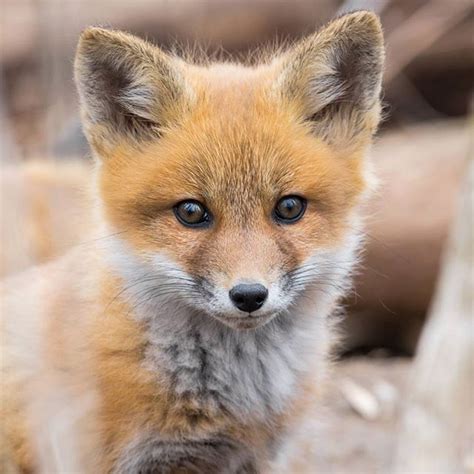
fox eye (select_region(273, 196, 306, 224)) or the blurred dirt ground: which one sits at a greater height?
fox eye (select_region(273, 196, 306, 224))

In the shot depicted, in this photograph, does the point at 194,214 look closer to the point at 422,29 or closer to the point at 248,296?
the point at 248,296

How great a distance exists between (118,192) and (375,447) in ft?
10.6

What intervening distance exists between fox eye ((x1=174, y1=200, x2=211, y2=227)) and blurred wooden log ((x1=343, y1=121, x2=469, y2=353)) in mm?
4179

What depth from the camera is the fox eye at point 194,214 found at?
3789mm

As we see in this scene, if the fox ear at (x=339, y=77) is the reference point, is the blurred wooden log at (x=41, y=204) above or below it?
below

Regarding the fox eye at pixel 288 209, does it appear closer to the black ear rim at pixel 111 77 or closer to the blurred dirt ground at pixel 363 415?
the black ear rim at pixel 111 77

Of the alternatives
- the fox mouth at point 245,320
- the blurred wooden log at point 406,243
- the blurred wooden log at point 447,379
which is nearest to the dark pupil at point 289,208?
the fox mouth at point 245,320

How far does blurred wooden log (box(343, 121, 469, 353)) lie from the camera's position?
26.8 feet

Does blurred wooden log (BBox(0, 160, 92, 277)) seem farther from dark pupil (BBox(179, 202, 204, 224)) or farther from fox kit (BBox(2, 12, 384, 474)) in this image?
dark pupil (BBox(179, 202, 204, 224))

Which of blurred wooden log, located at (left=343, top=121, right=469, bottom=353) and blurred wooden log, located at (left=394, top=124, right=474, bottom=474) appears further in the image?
blurred wooden log, located at (left=343, top=121, right=469, bottom=353)

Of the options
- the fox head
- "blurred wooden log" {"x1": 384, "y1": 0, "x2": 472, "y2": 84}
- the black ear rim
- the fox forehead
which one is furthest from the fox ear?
"blurred wooden log" {"x1": 384, "y1": 0, "x2": 472, "y2": 84}

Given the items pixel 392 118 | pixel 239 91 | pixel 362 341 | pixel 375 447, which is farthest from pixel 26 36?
pixel 239 91

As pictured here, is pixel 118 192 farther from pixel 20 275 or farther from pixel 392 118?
pixel 392 118

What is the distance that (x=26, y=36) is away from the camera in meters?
11.6
